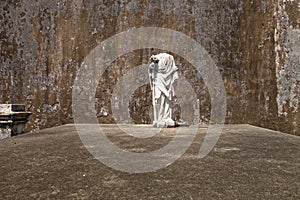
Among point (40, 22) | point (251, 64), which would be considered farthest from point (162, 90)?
point (40, 22)

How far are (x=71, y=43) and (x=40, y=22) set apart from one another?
3.59 ft

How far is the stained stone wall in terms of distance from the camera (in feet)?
31.3

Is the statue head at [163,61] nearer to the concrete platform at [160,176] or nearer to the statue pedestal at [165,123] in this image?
the statue pedestal at [165,123]

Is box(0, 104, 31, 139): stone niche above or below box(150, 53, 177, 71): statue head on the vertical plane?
below

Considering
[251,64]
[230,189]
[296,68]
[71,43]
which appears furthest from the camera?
[71,43]

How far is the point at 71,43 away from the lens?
31.7ft

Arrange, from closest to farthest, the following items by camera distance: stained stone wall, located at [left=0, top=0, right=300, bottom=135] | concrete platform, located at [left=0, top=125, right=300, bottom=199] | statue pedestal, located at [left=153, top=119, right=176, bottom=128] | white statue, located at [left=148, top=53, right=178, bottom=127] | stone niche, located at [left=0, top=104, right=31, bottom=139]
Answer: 1. concrete platform, located at [left=0, top=125, right=300, bottom=199]
2. stone niche, located at [left=0, top=104, right=31, bottom=139]
3. white statue, located at [left=148, top=53, right=178, bottom=127]
4. statue pedestal, located at [left=153, top=119, right=176, bottom=128]
5. stained stone wall, located at [left=0, top=0, right=300, bottom=135]

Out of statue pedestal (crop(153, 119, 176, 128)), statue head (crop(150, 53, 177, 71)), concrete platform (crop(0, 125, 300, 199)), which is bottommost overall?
concrete platform (crop(0, 125, 300, 199))

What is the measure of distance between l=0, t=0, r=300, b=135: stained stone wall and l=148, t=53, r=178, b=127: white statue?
367cm

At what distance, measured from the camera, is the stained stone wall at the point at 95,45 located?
376 inches

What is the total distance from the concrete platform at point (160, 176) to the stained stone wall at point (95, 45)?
19.2 ft

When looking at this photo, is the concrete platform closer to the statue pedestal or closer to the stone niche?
the stone niche

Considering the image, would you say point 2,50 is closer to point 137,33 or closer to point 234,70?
point 137,33

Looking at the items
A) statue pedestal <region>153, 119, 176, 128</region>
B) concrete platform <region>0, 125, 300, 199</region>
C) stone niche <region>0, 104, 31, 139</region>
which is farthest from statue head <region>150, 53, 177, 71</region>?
stone niche <region>0, 104, 31, 139</region>
